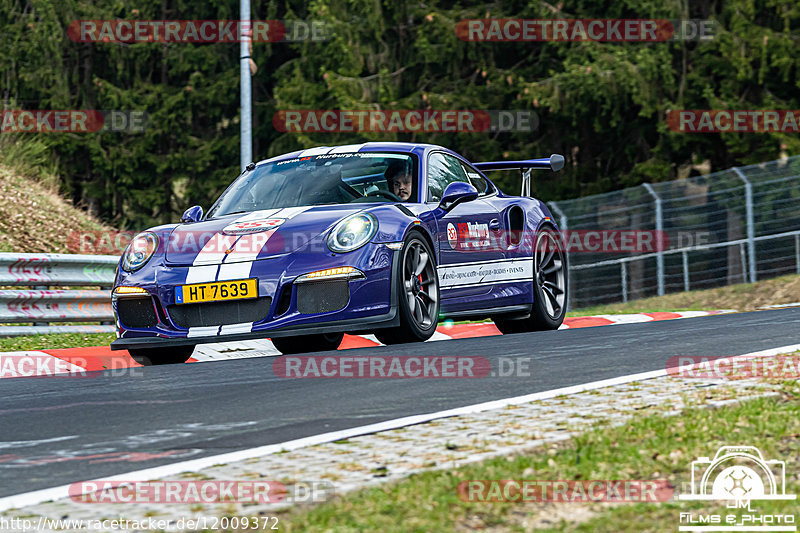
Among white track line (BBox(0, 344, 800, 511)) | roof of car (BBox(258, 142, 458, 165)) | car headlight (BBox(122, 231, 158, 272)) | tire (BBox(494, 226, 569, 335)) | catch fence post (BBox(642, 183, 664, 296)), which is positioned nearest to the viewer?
white track line (BBox(0, 344, 800, 511))

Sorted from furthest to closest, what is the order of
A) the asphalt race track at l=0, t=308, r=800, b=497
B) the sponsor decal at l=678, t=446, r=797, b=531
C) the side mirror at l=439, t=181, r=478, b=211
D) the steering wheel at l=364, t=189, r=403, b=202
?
the steering wheel at l=364, t=189, r=403, b=202, the side mirror at l=439, t=181, r=478, b=211, the asphalt race track at l=0, t=308, r=800, b=497, the sponsor decal at l=678, t=446, r=797, b=531

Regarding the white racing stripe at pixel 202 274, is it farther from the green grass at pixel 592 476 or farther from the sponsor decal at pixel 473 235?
the green grass at pixel 592 476

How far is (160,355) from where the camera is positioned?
895cm

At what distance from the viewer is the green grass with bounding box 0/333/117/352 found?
32.1 feet

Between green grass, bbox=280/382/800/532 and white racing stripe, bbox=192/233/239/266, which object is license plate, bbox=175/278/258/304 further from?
green grass, bbox=280/382/800/532

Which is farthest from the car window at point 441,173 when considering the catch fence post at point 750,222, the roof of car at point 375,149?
the catch fence post at point 750,222

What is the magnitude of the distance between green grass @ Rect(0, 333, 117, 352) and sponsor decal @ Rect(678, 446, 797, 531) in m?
6.55

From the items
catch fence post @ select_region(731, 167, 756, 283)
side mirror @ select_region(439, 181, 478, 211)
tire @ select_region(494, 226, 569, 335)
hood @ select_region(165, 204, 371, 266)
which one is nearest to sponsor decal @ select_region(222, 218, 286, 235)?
hood @ select_region(165, 204, 371, 266)

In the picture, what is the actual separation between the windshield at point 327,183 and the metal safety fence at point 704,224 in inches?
456

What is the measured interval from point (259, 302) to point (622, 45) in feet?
59.3

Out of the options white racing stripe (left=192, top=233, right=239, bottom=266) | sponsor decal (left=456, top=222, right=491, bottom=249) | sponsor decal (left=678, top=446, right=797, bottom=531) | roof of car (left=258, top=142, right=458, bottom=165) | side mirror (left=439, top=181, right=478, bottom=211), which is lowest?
sponsor decal (left=678, top=446, right=797, bottom=531)

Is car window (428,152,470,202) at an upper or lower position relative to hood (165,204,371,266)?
upper

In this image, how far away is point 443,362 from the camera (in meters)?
7.27

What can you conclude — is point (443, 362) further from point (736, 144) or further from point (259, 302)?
point (736, 144)
